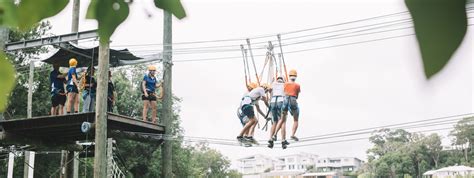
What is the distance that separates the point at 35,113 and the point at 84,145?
24.0 ft

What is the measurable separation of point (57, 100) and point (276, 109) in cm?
348

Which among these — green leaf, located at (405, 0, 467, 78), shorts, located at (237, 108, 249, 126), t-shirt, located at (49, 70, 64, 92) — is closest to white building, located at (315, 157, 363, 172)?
shorts, located at (237, 108, 249, 126)

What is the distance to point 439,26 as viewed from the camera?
0.32m

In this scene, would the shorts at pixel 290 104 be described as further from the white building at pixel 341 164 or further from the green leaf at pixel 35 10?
the white building at pixel 341 164

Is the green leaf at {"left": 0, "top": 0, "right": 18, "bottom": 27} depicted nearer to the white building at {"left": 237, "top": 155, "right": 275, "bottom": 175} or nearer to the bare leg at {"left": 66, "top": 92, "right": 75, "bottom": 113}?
the bare leg at {"left": 66, "top": 92, "right": 75, "bottom": 113}

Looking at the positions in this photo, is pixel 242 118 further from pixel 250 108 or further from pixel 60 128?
pixel 60 128

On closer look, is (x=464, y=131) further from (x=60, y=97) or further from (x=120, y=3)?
(x=60, y=97)

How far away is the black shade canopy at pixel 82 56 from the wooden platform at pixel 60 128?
1188 mm

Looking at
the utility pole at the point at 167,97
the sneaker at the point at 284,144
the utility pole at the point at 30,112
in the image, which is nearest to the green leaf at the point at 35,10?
the utility pole at the point at 167,97

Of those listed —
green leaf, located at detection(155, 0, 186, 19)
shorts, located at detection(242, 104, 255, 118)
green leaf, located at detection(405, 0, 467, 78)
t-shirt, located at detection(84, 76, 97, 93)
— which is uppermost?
t-shirt, located at detection(84, 76, 97, 93)

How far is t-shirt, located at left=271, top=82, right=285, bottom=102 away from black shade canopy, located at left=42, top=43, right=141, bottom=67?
2.32m

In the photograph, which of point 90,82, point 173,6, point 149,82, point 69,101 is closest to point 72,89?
point 69,101

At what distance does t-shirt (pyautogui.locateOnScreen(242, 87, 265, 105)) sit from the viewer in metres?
9.38

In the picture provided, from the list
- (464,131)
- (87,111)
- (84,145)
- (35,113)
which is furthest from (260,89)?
(35,113)
